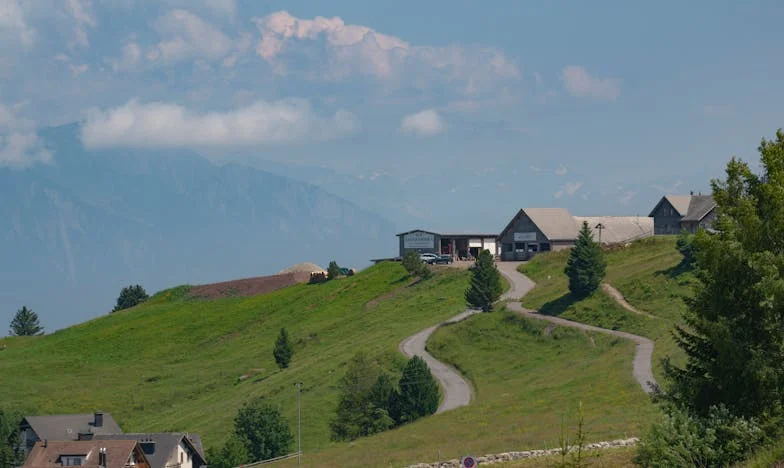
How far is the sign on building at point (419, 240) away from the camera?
15725 cm

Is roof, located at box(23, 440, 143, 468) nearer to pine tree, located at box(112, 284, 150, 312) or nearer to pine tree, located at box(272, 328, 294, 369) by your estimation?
pine tree, located at box(272, 328, 294, 369)

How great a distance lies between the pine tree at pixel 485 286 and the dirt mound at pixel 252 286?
56.6 meters

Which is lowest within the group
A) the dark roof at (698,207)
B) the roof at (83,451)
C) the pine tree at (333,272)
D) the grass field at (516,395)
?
the roof at (83,451)

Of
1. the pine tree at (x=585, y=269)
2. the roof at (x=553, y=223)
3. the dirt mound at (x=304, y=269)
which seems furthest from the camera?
the dirt mound at (x=304, y=269)

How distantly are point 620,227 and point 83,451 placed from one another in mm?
88617

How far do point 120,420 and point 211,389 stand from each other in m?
8.89

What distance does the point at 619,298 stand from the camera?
101062 millimetres

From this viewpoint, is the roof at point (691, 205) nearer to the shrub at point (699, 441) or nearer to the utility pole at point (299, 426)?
the utility pole at point (299, 426)

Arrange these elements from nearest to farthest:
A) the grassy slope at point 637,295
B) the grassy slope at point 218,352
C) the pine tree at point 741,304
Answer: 1. the pine tree at point 741,304
2. the grassy slope at point 637,295
3. the grassy slope at point 218,352

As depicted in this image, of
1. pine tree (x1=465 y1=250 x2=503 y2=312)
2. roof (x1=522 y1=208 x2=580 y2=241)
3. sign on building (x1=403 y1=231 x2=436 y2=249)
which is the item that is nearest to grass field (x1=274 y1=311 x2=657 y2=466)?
pine tree (x1=465 y1=250 x2=503 y2=312)

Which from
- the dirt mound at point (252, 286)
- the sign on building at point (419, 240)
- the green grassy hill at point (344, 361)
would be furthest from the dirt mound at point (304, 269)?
the sign on building at point (419, 240)

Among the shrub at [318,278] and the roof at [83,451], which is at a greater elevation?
the shrub at [318,278]

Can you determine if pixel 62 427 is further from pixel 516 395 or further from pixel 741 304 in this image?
pixel 741 304

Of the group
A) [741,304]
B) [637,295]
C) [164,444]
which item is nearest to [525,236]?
[637,295]
